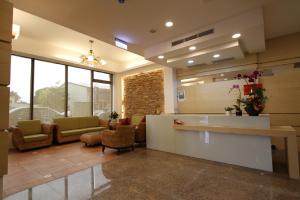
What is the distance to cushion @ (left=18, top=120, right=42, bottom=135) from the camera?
508 cm

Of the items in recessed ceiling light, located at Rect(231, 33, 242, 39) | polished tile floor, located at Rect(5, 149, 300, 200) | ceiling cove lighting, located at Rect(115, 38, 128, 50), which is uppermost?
ceiling cove lighting, located at Rect(115, 38, 128, 50)

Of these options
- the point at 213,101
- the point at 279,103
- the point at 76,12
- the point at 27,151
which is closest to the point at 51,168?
the point at 27,151

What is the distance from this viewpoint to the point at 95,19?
3240mm

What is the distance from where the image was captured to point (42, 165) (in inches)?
138

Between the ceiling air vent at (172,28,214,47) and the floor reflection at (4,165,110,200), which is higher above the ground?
the ceiling air vent at (172,28,214,47)

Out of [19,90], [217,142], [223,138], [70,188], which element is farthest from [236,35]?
[19,90]

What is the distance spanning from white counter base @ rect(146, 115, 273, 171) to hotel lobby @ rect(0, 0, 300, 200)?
2cm

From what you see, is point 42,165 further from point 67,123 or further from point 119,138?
point 67,123

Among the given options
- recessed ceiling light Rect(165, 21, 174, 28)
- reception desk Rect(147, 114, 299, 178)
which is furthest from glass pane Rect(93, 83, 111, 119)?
recessed ceiling light Rect(165, 21, 174, 28)

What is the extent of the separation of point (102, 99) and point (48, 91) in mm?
2565

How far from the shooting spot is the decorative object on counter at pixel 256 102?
3145mm

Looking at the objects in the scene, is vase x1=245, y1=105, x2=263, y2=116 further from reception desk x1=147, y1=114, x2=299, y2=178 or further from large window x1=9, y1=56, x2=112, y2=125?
large window x1=9, y1=56, x2=112, y2=125

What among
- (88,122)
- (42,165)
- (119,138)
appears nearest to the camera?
(42,165)

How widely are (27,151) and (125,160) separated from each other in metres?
3.36
